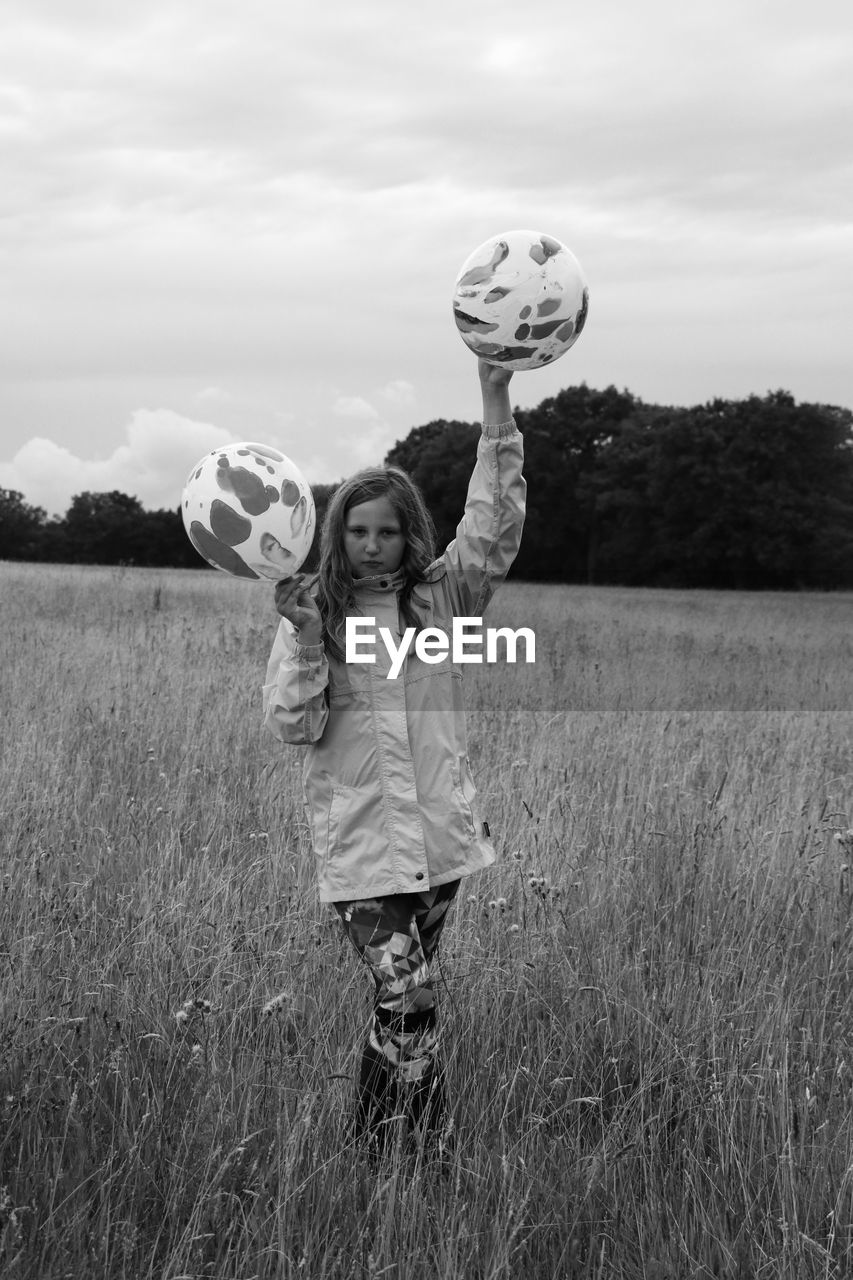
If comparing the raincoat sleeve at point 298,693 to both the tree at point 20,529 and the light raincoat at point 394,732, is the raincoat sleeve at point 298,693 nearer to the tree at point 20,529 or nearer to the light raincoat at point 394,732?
the light raincoat at point 394,732

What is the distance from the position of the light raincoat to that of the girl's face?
0.04 m

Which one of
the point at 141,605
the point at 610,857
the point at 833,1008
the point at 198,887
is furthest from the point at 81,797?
the point at 141,605

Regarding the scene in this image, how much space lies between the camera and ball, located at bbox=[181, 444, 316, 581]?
8.57 feet

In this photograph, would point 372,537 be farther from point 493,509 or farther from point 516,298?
point 516,298

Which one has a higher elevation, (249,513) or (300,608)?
(249,513)

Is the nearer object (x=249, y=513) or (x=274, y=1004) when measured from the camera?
(x=249, y=513)

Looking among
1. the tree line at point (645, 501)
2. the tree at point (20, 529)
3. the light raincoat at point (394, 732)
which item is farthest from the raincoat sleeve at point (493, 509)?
the tree at point (20, 529)

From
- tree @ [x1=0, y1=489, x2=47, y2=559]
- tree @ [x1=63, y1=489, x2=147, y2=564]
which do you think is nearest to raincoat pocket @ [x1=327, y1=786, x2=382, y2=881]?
tree @ [x1=63, y1=489, x2=147, y2=564]

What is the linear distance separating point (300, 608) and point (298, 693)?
0.63ft

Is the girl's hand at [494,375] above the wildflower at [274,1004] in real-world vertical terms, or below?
above

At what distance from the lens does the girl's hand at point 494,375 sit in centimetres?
276

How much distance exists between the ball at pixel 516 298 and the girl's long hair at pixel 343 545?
393 millimetres

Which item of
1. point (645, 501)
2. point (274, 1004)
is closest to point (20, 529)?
point (645, 501)

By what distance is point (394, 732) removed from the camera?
262cm
